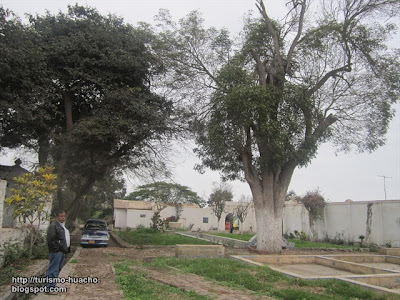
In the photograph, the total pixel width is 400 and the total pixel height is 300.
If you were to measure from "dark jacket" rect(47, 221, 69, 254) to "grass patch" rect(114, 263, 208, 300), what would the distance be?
1.59 m

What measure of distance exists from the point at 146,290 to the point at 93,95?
480 inches

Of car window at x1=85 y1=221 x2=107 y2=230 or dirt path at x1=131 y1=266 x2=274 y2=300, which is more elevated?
car window at x1=85 y1=221 x2=107 y2=230

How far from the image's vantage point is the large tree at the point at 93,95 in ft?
49.6

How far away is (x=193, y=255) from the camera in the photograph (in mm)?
12938

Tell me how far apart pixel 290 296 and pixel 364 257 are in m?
9.04

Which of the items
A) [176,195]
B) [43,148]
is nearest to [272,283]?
[43,148]

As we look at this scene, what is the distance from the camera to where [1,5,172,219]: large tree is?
15.1 m

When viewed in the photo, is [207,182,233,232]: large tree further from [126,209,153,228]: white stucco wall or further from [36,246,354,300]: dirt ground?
[36,246,354,300]: dirt ground

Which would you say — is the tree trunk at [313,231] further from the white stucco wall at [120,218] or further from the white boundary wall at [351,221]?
the white stucco wall at [120,218]

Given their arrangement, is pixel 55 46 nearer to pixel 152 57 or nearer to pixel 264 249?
pixel 152 57

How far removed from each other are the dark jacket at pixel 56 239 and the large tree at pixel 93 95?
846 cm

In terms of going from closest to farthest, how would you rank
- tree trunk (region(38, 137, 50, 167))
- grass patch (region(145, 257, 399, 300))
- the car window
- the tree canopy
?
grass patch (region(145, 257, 399, 300)), tree trunk (region(38, 137, 50, 167)), the car window, the tree canopy

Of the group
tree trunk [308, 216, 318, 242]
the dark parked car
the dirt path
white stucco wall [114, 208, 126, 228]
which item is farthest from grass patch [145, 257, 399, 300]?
white stucco wall [114, 208, 126, 228]

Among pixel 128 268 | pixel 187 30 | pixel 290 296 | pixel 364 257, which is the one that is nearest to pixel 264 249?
pixel 364 257
